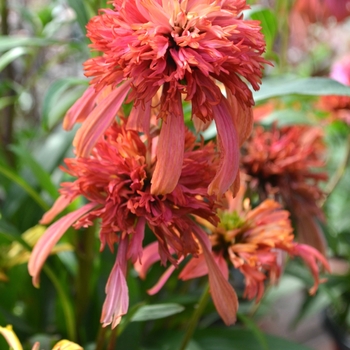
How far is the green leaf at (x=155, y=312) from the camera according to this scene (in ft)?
0.81

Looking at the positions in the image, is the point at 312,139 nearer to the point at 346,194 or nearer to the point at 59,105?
the point at 59,105

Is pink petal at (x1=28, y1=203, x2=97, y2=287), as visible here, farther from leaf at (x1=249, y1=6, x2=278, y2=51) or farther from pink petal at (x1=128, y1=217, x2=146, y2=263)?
leaf at (x1=249, y1=6, x2=278, y2=51)

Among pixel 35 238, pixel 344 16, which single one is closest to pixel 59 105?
pixel 35 238

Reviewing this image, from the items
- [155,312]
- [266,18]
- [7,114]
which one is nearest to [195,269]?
[155,312]

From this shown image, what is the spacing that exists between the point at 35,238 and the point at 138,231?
0.22m

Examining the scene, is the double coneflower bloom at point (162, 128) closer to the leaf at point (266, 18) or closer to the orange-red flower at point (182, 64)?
the orange-red flower at point (182, 64)

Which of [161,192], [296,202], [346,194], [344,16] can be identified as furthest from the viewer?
[346,194]

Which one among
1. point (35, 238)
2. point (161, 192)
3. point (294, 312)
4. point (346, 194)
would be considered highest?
point (161, 192)

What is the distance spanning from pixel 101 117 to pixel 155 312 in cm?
11

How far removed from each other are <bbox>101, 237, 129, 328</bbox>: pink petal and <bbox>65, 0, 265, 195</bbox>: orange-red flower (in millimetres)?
43

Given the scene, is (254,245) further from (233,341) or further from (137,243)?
(233,341)

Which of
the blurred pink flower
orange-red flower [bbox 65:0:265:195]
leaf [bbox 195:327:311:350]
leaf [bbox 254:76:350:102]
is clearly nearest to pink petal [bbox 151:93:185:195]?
orange-red flower [bbox 65:0:265:195]

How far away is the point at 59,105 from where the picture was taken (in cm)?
44

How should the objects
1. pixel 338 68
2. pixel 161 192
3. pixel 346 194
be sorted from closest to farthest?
pixel 161 192
pixel 338 68
pixel 346 194
